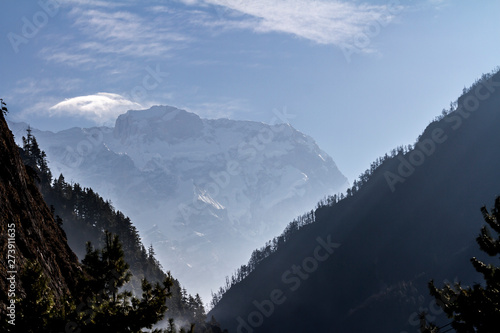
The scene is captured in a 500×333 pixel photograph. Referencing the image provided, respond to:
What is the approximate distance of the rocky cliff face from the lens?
2722 cm

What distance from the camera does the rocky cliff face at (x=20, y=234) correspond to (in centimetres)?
2722

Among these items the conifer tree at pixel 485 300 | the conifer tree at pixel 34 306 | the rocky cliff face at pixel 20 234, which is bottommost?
the conifer tree at pixel 485 300

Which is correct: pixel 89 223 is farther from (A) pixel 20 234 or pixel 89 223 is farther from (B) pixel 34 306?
(B) pixel 34 306

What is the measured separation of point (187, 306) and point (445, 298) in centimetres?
15903

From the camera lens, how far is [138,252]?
162125 millimetres

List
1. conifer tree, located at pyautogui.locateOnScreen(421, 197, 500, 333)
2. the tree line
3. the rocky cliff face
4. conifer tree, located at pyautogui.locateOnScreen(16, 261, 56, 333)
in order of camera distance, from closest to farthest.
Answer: conifer tree, located at pyautogui.locateOnScreen(16, 261, 56, 333), conifer tree, located at pyautogui.locateOnScreen(421, 197, 500, 333), the rocky cliff face, the tree line

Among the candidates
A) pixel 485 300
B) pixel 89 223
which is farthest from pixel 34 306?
pixel 89 223

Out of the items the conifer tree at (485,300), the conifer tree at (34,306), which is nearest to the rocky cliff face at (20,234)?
the conifer tree at (34,306)

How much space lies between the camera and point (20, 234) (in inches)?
1211

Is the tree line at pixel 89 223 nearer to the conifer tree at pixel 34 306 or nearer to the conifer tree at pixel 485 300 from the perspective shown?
the conifer tree at pixel 34 306

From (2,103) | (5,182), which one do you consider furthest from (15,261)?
(2,103)

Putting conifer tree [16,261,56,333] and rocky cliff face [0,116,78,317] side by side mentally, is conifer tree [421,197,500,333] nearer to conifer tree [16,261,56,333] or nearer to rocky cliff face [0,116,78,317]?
conifer tree [16,261,56,333]

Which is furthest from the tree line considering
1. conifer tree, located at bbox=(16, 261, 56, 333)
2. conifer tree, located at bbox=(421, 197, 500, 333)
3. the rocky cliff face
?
conifer tree, located at bbox=(421, 197, 500, 333)

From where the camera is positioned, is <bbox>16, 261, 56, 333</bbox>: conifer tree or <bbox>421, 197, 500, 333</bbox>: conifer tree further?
<bbox>421, 197, 500, 333</bbox>: conifer tree
